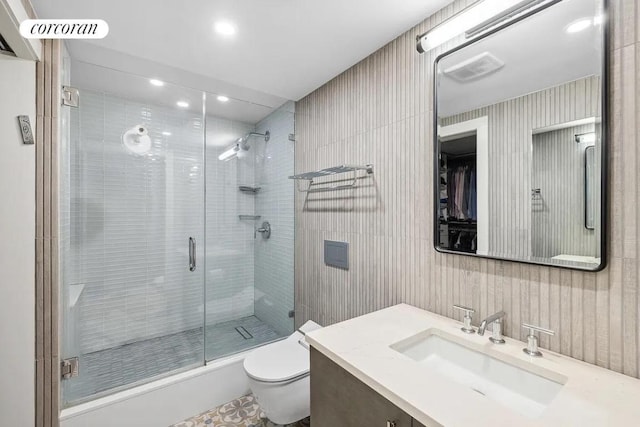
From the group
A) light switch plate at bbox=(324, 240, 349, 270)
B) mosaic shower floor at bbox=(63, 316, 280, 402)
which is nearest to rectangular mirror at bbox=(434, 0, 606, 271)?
light switch plate at bbox=(324, 240, 349, 270)

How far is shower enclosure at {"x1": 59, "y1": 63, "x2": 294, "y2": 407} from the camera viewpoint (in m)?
2.03

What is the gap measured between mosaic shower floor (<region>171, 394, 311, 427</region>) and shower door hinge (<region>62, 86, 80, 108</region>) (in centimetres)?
207

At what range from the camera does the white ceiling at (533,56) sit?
37.8 inches

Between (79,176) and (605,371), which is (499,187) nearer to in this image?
(605,371)

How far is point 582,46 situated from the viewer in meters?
0.97

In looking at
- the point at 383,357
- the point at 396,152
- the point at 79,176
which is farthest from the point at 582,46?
the point at 79,176

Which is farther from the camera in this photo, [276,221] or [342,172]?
[276,221]

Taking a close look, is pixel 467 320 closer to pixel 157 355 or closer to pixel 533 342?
pixel 533 342

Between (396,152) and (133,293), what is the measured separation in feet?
7.77

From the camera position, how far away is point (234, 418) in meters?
1.83

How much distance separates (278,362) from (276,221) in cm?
128

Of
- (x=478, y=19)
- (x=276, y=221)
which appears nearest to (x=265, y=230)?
(x=276, y=221)

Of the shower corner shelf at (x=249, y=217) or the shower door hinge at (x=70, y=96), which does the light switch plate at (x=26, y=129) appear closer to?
the shower door hinge at (x=70, y=96)

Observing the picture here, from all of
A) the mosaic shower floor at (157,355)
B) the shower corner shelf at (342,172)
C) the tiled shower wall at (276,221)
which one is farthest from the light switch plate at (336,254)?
the mosaic shower floor at (157,355)
